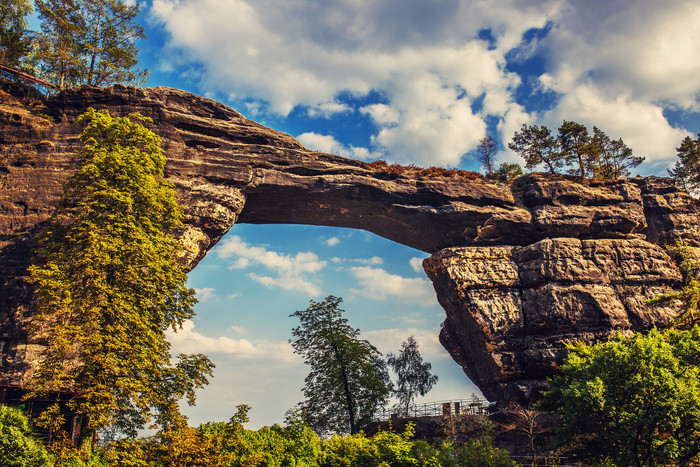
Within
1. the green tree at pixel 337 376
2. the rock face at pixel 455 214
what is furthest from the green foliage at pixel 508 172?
the green tree at pixel 337 376

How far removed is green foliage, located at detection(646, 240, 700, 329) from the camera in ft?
93.2

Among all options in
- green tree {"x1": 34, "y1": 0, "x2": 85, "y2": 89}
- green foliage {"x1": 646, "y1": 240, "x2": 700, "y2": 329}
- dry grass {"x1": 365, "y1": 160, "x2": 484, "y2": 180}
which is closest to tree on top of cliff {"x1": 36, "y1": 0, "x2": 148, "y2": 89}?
green tree {"x1": 34, "y1": 0, "x2": 85, "y2": 89}

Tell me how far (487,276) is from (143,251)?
2191 centimetres

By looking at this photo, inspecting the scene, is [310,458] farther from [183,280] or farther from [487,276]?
[487,276]

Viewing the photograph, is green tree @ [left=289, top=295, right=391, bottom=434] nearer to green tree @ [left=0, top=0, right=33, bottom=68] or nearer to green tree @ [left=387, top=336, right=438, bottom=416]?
green tree @ [left=387, top=336, right=438, bottom=416]

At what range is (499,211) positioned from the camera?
33.1 metres

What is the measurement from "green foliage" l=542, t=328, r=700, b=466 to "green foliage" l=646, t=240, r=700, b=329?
817 cm

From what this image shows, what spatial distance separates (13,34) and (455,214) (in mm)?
32538

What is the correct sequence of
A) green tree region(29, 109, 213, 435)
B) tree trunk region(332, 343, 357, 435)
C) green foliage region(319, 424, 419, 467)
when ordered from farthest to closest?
tree trunk region(332, 343, 357, 435), green foliage region(319, 424, 419, 467), green tree region(29, 109, 213, 435)

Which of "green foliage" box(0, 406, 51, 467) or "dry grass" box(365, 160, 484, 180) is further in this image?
"dry grass" box(365, 160, 484, 180)

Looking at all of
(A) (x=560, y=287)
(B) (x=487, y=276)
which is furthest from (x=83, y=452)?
(A) (x=560, y=287)

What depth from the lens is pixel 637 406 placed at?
19.4 meters

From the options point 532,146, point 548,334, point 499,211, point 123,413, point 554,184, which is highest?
point 532,146

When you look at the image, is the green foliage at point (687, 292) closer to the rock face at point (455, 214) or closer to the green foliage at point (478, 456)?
the rock face at point (455, 214)
